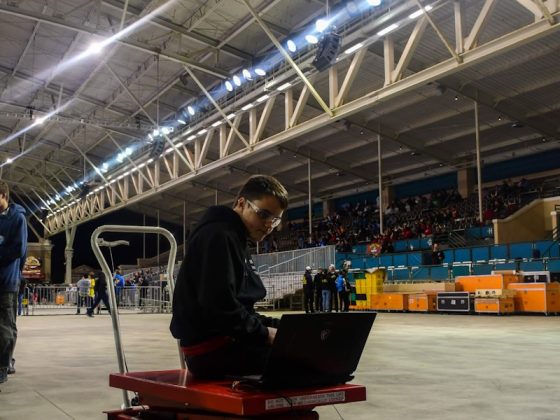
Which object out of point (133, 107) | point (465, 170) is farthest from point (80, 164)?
point (465, 170)

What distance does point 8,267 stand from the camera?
5.49m

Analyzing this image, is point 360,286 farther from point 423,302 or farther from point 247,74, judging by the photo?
point 247,74

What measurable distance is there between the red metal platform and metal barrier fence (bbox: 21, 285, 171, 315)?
22.8m

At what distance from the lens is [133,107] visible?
28938mm

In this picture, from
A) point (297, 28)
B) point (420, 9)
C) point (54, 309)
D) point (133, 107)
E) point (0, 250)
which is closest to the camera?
point (0, 250)

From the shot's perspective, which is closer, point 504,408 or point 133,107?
point 504,408

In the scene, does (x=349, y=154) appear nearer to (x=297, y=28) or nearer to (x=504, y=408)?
(x=297, y=28)

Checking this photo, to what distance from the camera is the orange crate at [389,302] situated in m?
22.8

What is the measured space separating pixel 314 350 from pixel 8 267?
3.99 metres

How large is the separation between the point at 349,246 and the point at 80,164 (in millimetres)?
19423

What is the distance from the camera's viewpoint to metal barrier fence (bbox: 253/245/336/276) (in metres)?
26.8

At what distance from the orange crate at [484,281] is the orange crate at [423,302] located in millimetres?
983

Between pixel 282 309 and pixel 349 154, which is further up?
pixel 349 154

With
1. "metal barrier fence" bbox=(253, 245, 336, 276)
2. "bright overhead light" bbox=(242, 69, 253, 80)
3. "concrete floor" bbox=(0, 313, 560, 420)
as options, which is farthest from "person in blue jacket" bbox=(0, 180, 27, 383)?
"metal barrier fence" bbox=(253, 245, 336, 276)
